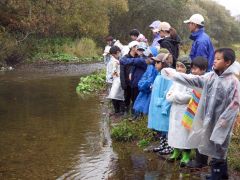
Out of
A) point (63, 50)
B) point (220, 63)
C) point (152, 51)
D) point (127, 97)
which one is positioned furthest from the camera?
point (63, 50)

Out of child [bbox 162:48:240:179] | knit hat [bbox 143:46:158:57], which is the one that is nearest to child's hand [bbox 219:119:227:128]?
child [bbox 162:48:240:179]

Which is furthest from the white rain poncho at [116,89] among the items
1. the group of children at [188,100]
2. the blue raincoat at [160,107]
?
the blue raincoat at [160,107]

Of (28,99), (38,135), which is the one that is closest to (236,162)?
(38,135)

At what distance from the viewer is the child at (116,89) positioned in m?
9.70

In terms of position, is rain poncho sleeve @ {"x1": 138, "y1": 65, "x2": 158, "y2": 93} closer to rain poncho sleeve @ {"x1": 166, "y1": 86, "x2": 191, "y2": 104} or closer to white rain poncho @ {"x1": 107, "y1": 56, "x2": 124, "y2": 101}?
rain poncho sleeve @ {"x1": 166, "y1": 86, "x2": 191, "y2": 104}

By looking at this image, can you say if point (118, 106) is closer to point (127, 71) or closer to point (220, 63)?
point (127, 71)

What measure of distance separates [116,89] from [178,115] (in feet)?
12.0

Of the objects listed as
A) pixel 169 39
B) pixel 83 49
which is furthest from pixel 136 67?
pixel 83 49

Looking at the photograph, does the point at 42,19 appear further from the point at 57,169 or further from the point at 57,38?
the point at 57,169

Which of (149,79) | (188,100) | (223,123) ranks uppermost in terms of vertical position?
(149,79)

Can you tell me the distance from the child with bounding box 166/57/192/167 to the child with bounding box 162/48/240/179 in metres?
0.83

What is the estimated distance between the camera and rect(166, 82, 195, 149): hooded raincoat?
19.9 feet

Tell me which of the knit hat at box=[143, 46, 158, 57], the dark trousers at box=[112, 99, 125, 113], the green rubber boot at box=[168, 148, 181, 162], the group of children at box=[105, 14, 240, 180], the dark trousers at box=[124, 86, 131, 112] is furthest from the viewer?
the dark trousers at box=[112, 99, 125, 113]

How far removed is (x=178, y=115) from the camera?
6.18 meters
